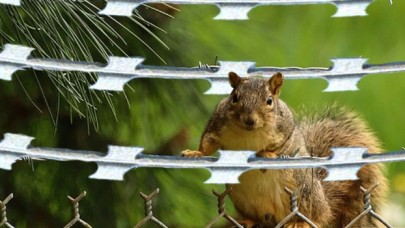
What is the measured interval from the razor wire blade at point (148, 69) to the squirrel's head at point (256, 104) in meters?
0.41

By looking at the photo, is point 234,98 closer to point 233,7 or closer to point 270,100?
point 270,100

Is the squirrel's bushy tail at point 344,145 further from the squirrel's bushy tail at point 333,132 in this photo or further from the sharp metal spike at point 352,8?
the sharp metal spike at point 352,8

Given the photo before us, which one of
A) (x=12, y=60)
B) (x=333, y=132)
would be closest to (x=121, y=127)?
(x=333, y=132)

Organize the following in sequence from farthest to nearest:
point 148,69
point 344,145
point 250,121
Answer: point 344,145 → point 250,121 → point 148,69

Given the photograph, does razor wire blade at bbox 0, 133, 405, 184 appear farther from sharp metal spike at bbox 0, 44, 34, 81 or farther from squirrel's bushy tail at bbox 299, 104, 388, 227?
squirrel's bushy tail at bbox 299, 104, 388, 227

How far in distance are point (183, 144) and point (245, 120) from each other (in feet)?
1.40

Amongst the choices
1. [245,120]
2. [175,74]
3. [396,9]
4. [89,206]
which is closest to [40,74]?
[89,206]

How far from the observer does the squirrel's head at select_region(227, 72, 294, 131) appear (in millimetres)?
1671

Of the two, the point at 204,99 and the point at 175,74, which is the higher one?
the point at 204,99

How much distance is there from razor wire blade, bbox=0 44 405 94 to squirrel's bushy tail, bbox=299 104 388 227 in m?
0.62

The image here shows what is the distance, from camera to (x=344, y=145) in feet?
6.52

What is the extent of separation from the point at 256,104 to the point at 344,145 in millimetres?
347

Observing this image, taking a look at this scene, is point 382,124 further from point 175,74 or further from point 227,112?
point 175,74

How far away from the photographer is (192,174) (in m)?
2.15
